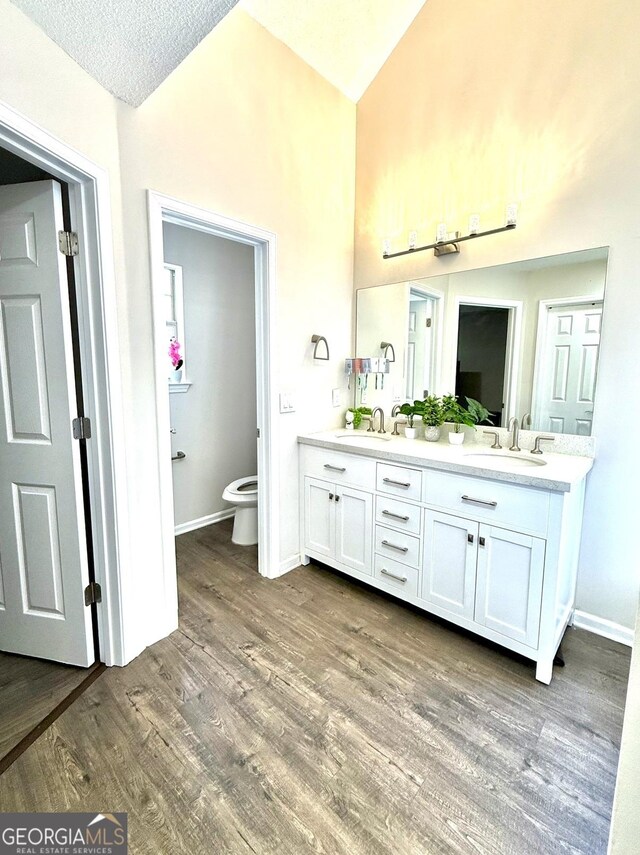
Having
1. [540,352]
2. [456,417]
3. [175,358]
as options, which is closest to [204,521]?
[175,358]

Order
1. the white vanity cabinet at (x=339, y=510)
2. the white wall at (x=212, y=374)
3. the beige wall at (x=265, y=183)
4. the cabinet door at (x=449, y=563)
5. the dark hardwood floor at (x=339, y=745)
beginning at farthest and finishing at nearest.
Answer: the white wall at (x=212, y=374) → the white vanity cabinet at (x=339, y=510) → the cabinet door at (x=449, y=563) → the beige wall at (x=265, y=183) → the dark hardwood floor at (x=339, y=745)

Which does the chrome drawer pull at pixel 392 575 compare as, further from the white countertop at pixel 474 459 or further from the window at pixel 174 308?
the window at pixel 174 308

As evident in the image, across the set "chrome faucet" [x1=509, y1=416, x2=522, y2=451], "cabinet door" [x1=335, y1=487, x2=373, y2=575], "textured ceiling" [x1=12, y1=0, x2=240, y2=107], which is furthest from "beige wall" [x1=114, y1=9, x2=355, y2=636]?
"chrome faucet" [x1=509, y1=416, x2=522, y2=451]

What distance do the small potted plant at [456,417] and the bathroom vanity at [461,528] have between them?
119 millimetres

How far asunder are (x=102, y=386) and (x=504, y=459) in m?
1.96

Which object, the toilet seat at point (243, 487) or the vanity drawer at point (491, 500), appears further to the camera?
the toilet seat at point (243, 487)

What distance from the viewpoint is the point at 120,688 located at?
5.48 feet

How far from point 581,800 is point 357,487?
4.91 feet

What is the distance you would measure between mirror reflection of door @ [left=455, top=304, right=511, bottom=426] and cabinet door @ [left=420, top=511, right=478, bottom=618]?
0.75 m

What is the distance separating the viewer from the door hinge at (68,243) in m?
A: 1.55

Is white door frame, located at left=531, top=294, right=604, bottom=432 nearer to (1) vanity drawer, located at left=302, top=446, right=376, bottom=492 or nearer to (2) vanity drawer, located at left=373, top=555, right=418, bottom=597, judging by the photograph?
(1) vanity drawer, located at left=302, top=446, right=376, bottom=492

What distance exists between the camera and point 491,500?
1.79 meters

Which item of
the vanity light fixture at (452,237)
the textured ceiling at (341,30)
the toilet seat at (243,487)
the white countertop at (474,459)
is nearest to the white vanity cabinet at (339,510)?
the white countertop at (474,459)

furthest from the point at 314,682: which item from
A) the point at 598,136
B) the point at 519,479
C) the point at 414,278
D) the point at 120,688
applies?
the point at 598,136
